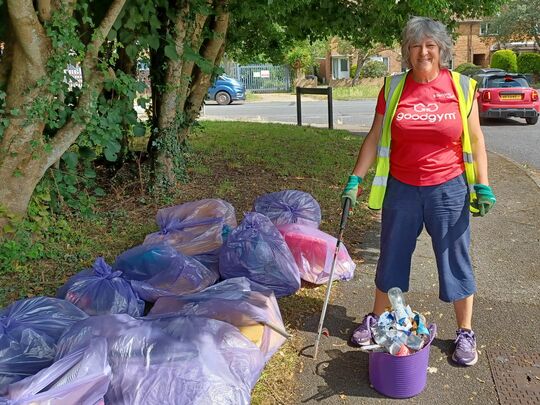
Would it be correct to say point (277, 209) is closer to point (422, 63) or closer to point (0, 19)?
point (422, 63)

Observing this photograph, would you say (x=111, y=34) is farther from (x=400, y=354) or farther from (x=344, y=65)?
(x=344, y=65)

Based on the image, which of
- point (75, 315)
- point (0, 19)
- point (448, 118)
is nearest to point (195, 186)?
point (0, 19)

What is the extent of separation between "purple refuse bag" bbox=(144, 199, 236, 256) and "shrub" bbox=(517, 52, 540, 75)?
1453 inches

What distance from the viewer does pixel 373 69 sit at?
38406 mm

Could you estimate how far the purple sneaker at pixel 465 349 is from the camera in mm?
3154

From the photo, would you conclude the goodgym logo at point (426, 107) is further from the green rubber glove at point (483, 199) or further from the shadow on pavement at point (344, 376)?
the shadow on pavement at point (344, 376)

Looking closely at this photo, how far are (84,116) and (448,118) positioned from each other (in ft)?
10.1

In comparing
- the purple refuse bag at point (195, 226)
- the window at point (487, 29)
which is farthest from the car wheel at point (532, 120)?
the window at point (487, 29)

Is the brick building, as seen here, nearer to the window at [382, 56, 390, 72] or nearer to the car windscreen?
the window at [382, 56, 390, 72]

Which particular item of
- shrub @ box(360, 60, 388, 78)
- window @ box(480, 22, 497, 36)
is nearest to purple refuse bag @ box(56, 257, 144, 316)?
shrub @ box(360, 60, 388, 78)

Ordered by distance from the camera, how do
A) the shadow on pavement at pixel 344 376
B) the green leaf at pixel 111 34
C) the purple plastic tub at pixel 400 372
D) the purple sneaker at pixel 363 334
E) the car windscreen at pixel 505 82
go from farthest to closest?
the car windscreen at pixel 505 82 < the green leaf at pixel 111 34 < the purple sneaker at pixel 363 334 < the shadow on pavement at pixel 344 376 < the purple plastic tub at pixel 400 372

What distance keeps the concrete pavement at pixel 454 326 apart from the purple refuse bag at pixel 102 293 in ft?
3.70

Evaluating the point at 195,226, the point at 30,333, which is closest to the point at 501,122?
the point at 195,226

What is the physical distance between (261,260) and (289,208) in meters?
0.96
